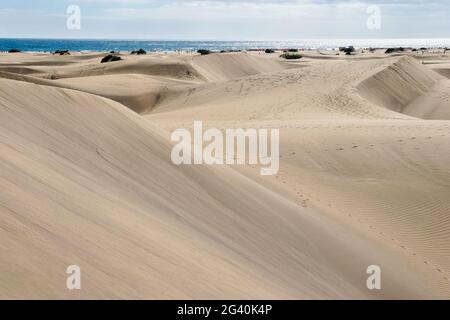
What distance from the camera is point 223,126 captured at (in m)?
14.6

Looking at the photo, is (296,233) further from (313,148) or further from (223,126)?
(223,126)

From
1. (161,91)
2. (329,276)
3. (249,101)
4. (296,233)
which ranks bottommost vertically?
(329,276)

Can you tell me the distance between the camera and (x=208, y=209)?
6.95 m

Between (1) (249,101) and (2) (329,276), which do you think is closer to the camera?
(2) (329,276)

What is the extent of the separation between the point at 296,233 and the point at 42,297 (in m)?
4.42

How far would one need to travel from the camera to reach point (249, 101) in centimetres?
2162

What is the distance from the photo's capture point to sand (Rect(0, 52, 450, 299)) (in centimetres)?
430

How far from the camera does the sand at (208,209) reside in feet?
14.1
